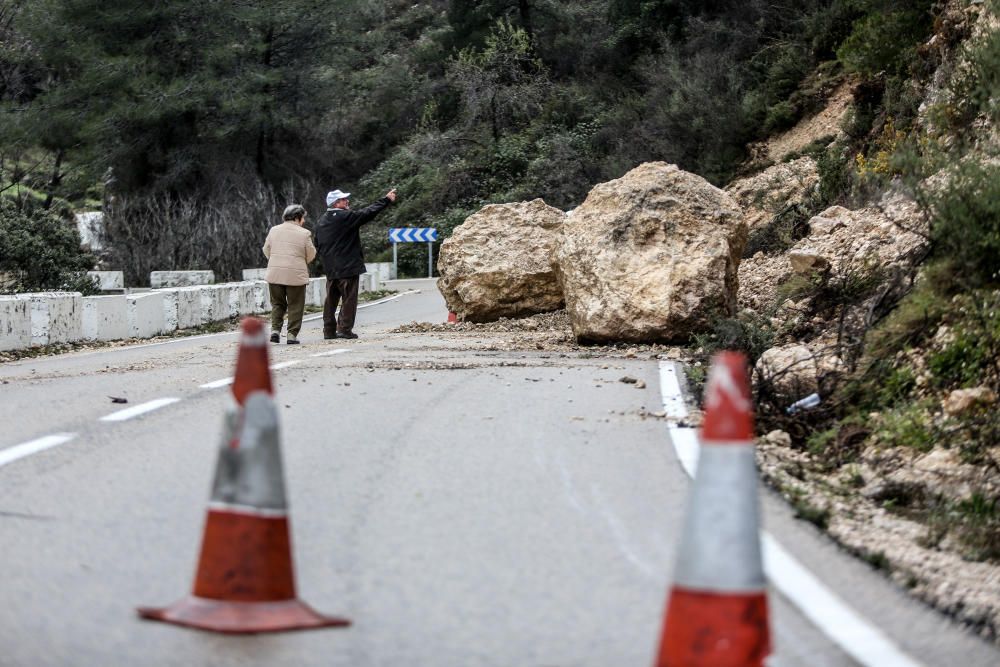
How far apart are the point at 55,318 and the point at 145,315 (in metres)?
3.02

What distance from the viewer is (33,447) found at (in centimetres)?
865

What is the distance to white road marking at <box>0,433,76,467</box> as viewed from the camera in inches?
325

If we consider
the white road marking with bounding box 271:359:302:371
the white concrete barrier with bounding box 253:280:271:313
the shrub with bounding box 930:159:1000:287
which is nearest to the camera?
the shrub with bounding box 930:159:1000:287

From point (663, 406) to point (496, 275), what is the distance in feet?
39.7

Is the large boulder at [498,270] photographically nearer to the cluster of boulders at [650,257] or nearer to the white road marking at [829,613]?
the cluster of boulders at [650,257]

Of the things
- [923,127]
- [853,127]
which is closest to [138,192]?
[853,127]

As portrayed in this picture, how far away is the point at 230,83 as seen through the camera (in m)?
48.6

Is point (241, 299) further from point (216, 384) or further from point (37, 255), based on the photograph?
point (216, 384)

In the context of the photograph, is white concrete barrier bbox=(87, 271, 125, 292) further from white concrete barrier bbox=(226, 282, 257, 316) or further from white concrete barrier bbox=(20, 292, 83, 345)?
white concrete barrier bbox=(20, 292, 83, 345)

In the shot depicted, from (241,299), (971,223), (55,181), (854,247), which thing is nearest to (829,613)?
(971,223)

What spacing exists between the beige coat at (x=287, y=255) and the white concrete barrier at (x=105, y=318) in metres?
3.62

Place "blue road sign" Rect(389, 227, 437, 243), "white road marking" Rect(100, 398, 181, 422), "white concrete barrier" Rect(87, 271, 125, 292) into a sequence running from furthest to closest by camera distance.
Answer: "blue road sign" Rect(389, 227, 437, 243)
"white concrete barrier" Rect(87, 271, 125, 292)
"white road marking" Rect(100, 398, 181, 422)


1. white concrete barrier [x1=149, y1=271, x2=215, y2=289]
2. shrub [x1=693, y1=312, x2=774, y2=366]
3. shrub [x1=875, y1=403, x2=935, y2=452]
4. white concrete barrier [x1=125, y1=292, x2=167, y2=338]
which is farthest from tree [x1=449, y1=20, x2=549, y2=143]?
shrub [x1=875, y1=403, x2=935, y2=452]

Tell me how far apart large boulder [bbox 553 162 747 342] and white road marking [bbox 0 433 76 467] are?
9209 millimetres
